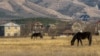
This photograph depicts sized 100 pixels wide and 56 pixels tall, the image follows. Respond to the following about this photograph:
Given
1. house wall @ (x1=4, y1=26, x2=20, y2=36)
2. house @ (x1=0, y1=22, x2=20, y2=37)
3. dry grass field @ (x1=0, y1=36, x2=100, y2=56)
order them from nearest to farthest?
dry grass field @ (x1=0, y1=36, x2=100, y2=56) < house @ (x1=0, y1=22, x2=20, y2=37) < house wall @ (x1=4, y1=26, x2=20, y2=36)

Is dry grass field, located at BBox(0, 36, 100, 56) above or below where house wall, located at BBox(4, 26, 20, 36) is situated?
above

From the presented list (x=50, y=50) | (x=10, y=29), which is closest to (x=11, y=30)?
(x=10, y=29)

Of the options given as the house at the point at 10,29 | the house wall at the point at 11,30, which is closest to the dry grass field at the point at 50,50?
the house at the point at 10,29

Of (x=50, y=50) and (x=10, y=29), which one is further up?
(x=50, y=50)

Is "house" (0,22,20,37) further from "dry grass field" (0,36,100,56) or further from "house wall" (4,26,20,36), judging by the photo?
"dry grass field" (0,36,100,56)

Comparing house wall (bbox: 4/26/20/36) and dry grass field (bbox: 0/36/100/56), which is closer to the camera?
dry grass field (bbox: 0/36/100/56)

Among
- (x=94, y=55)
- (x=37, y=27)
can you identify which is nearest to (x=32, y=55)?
(x=94, y=55)

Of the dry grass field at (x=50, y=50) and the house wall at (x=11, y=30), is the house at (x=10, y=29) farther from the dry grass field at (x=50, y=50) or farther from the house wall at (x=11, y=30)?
the dry grass field at (x=50, y=50)

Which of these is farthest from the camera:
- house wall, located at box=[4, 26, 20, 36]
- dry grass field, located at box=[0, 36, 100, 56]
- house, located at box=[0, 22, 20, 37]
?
house wall, located at box=[4, 26, 20, 36]

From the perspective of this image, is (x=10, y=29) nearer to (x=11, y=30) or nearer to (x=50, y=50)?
(x=11, y=30)

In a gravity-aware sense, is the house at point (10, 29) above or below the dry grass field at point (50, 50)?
below

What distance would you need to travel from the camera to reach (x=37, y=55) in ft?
79.6

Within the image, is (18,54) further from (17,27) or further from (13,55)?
(17,27)

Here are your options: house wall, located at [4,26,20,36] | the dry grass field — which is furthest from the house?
the dry grass field
